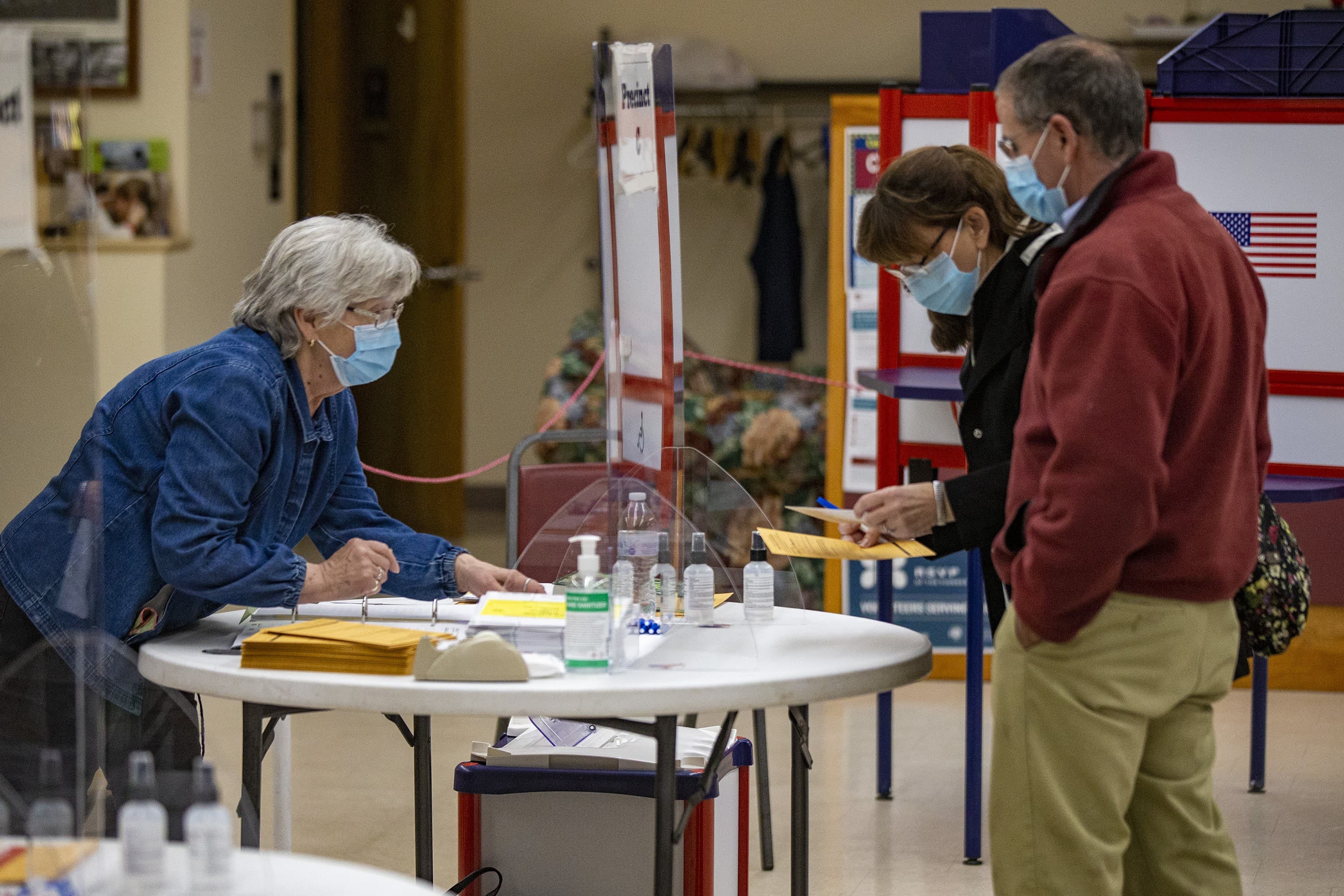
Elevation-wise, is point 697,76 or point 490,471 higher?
point 697,76

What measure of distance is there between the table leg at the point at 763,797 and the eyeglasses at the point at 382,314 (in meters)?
1.32

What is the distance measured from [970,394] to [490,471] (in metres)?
6.57

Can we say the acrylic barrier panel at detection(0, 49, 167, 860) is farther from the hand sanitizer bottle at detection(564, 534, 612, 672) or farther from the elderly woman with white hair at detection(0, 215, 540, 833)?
the hand sanitizer bottle at detection(564, 534, 612, 672)

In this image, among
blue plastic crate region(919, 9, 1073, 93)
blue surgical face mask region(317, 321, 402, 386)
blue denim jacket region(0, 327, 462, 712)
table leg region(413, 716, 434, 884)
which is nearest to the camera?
blue denim jacket region(0, 327, 462, 712)

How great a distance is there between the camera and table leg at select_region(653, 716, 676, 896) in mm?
2096

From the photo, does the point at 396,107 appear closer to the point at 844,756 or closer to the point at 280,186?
the point at 280,186

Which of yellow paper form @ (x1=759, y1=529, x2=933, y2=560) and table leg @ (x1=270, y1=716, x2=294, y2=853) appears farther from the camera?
table leg @ (x1=270, y1=716, x2=294, y2=853)

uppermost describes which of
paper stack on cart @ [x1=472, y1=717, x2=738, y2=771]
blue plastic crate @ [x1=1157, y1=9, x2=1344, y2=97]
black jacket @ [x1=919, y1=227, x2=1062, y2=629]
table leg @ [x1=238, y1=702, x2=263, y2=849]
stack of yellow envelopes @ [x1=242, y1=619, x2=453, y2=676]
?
blue plastic crate @ [x1=1157, y1=9, x2=1344, y2=97]

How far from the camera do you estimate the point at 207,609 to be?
2422 mm

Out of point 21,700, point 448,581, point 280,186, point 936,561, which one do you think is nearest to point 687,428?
point 936,561

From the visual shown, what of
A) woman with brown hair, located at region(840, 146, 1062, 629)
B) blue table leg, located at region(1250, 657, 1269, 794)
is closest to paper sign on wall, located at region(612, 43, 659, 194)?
woman with brown hair, located at region(840, 146, 1062, 629)

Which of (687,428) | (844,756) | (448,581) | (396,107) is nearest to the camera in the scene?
(448,581)

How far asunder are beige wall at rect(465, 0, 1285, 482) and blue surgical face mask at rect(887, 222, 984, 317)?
6082 mm

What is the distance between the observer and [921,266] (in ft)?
8.11
